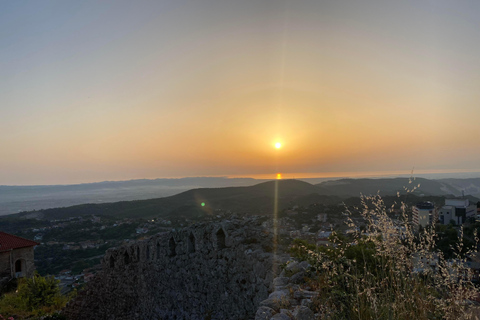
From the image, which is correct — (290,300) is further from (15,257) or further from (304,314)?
(15,257)

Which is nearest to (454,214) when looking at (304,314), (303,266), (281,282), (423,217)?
(423,217)

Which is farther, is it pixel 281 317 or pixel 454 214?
pixel 454 214

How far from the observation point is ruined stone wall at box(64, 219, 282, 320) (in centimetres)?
513

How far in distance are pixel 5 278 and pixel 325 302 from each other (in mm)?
19608

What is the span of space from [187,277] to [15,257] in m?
15.8

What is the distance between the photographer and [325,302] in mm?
2844

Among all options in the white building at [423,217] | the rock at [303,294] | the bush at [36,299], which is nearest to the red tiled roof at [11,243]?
the bush at [36,299]

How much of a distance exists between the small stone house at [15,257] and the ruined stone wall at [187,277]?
9.98 metres

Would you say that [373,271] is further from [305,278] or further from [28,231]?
[28,231]

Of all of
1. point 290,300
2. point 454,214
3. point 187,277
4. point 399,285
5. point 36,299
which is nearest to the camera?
point 399,285

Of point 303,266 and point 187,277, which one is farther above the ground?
point 303,266

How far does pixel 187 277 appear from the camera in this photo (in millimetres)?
6430

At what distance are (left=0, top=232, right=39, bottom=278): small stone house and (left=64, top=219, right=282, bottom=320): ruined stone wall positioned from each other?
998cm

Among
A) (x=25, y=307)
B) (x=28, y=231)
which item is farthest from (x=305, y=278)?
(x=28, y=231)
